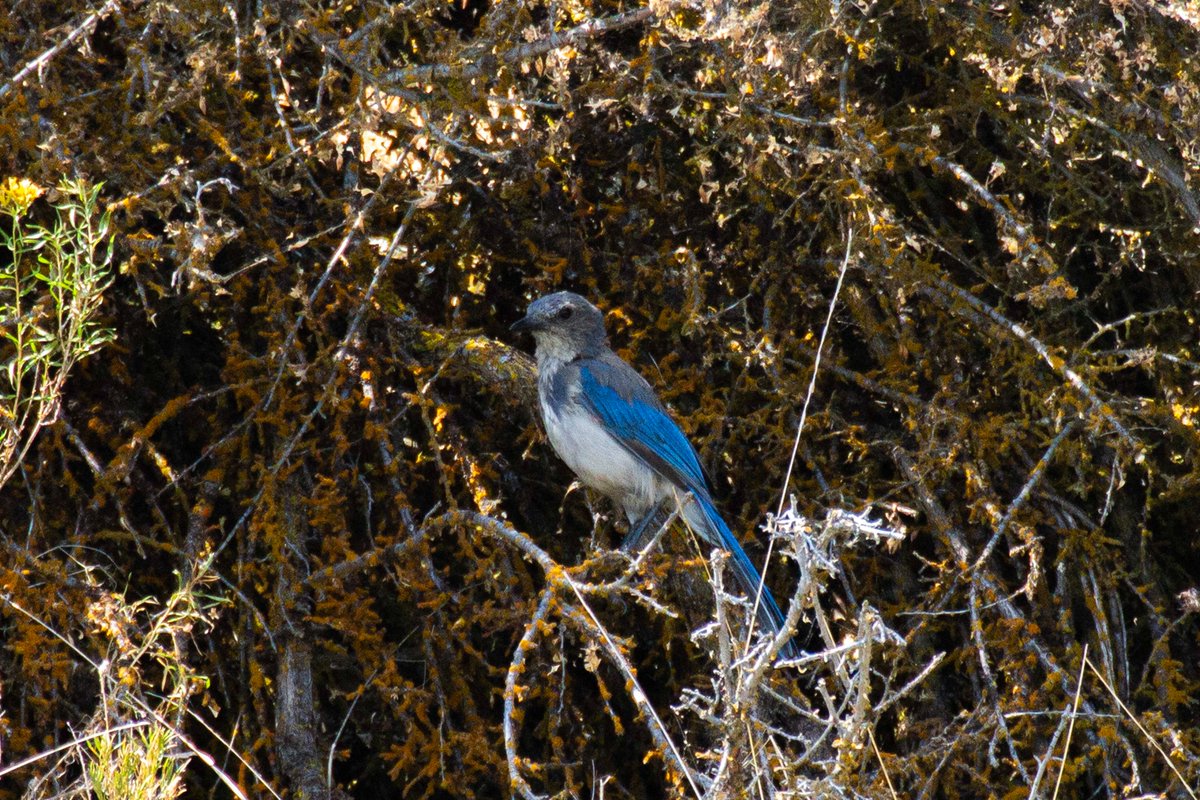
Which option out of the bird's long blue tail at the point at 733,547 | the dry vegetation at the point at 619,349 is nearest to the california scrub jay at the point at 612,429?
the bird's long blue tail at the point at 733,547

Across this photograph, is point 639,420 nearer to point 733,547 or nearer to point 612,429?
point 612,429

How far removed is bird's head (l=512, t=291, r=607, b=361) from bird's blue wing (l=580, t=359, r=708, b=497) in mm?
91

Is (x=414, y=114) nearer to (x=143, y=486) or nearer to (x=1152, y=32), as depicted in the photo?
(x=143, y=486)

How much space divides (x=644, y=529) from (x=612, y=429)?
41cm

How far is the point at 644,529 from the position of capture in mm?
5223

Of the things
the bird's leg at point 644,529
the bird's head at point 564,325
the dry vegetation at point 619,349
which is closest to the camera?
the dry vegetation at point 619,349

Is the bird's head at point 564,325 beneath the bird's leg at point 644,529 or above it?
above

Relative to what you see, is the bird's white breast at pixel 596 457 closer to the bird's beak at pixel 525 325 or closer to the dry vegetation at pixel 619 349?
the dry vegetation at pixel 619 349

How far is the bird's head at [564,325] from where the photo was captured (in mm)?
4980

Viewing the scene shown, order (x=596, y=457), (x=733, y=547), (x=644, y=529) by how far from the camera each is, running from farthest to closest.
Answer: (x=644, y=529) < (x=596, y=457) < (x=733, y=547)

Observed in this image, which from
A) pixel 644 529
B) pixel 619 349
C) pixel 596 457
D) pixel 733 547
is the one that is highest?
pixel 619 349

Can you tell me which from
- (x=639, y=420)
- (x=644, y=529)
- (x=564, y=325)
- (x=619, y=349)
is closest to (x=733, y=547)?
(x=644, y=529)

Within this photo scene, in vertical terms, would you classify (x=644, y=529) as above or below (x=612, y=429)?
below

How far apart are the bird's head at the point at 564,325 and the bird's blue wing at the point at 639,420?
0.30ft
